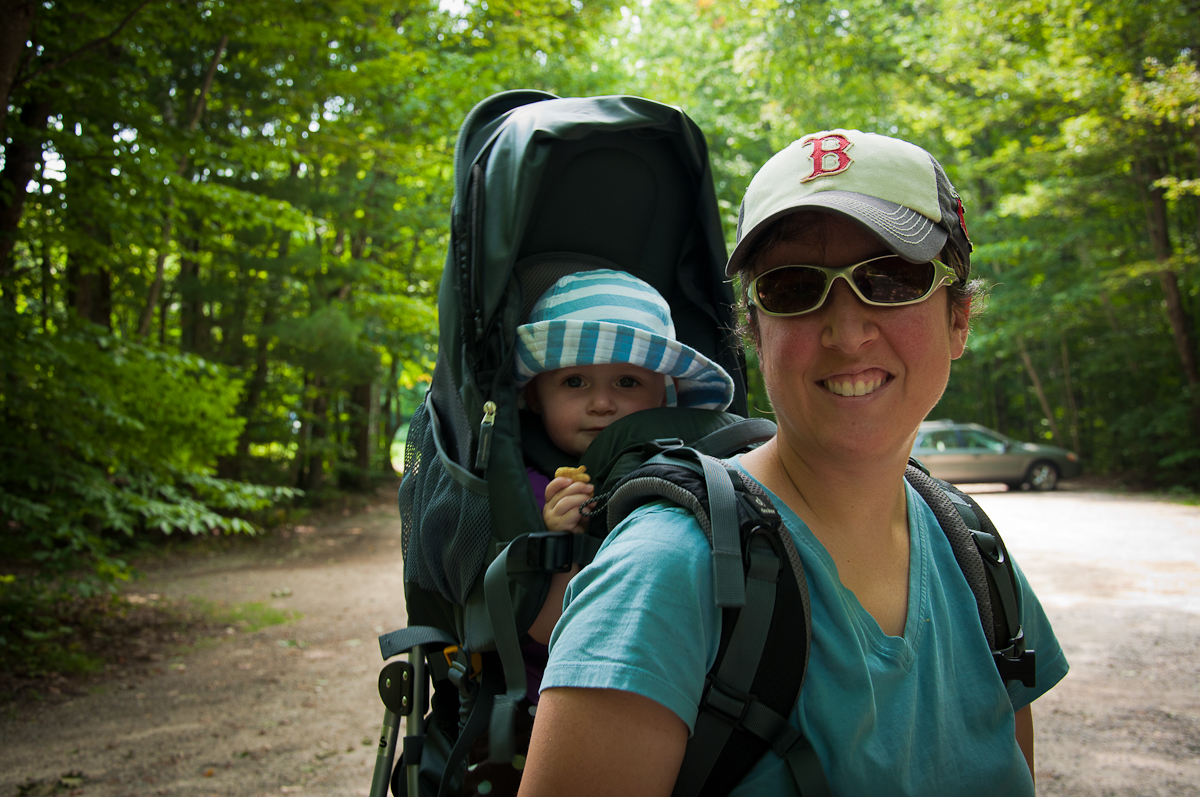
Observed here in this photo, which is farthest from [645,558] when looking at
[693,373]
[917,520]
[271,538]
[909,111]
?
[909,111]

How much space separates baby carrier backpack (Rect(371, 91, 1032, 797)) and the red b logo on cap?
19.3 inches

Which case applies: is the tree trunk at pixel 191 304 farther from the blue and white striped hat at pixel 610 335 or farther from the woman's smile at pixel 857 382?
the woman's smile at pixel 857 382

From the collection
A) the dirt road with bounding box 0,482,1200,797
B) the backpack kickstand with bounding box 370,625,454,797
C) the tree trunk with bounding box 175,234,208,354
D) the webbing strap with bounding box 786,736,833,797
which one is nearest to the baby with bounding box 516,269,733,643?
the backpack kickstand with bounding box 370,625,454,797

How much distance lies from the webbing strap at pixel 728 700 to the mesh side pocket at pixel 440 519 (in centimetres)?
91

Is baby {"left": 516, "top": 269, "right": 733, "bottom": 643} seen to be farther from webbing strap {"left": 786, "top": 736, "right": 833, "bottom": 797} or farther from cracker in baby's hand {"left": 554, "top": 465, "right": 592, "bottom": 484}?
webbing strap {"left": 786, "top": 736, "right": 833, "bottom": 797}

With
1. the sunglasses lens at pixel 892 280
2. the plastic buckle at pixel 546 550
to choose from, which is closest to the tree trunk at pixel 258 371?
the plastic buckle at pixel 546 550

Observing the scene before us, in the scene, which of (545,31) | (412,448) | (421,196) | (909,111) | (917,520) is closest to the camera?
(917,520)

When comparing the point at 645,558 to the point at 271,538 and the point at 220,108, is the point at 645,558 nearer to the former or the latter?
the point at 220,108

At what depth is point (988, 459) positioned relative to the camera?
17422 millimetres

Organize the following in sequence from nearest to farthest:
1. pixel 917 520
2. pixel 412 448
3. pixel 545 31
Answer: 1. pixel 917 520
2. pixel 412 448
3. pixel 545 31

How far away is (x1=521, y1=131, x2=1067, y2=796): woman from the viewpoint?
40.8 inches

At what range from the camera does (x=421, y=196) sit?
14.0 metres

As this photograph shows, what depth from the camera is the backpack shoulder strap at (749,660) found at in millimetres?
1089

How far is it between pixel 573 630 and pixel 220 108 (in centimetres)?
1207
